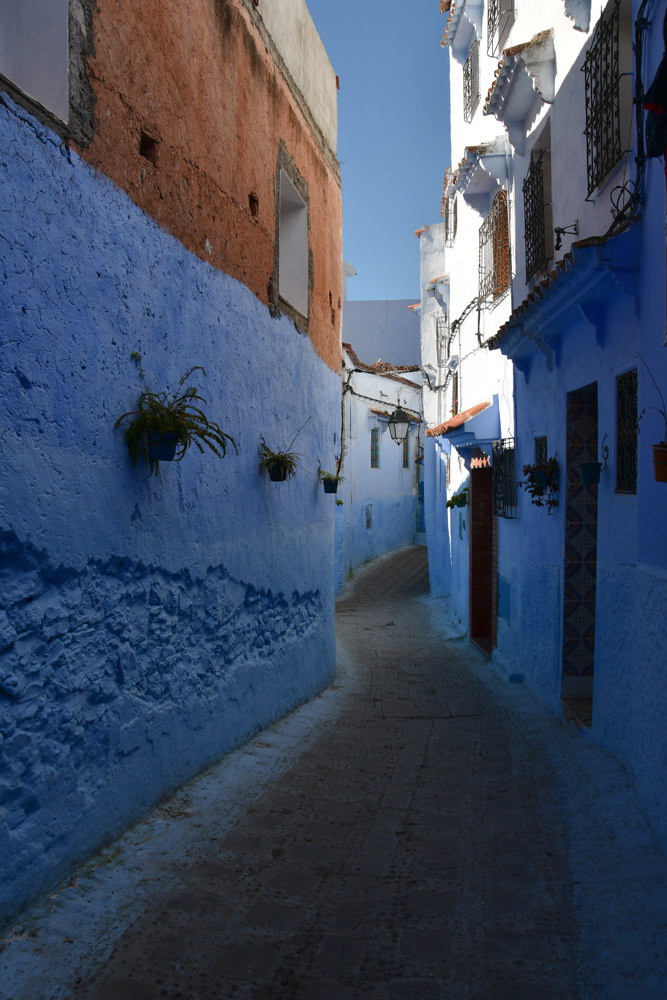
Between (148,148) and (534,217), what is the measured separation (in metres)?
4.49

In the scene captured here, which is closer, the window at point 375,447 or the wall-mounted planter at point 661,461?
the wall-mounted planter at point 661,461

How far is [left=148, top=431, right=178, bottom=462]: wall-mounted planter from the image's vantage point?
4109 mm

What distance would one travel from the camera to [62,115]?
354 cm

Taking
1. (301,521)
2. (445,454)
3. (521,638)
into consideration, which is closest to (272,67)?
(301,521)

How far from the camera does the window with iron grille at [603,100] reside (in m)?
5.26

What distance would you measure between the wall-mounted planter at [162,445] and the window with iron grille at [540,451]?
14.3 feet

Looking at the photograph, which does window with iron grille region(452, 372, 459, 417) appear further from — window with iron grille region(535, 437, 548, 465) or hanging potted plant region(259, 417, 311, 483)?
hanging potted plant region(259, 417, 311, 483)

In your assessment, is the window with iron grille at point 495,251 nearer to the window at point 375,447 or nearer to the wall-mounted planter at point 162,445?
the wall-mounted planter at point 162,445

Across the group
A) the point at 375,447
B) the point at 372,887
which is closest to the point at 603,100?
the point at 372,887

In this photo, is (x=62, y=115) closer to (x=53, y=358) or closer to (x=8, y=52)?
(x=8, y=52)

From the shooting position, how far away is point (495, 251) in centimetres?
973

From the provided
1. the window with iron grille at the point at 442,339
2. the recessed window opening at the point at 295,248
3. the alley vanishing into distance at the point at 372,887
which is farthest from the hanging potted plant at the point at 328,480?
the window with iron grille at the point at 442,339

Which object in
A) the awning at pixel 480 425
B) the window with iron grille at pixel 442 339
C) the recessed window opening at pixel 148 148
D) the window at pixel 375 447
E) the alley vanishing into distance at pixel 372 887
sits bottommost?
the alley vanishing into distance at pixel 372 887

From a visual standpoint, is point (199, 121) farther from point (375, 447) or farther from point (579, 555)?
point (375, 447)
